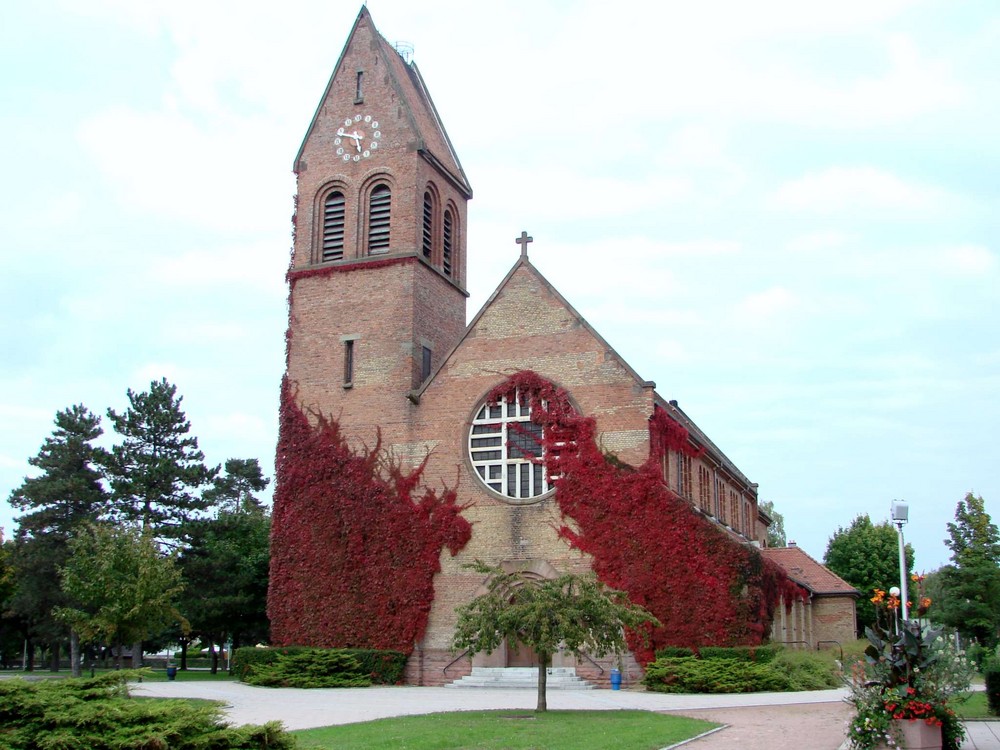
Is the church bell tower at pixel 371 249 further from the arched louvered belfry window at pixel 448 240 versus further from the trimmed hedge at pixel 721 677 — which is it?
the trimmed hedge at pixel 721 677

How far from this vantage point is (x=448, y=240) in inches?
1592

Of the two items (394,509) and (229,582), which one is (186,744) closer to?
(394,509)

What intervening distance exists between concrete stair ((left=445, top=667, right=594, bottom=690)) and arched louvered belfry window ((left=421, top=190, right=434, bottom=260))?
15.1 metres

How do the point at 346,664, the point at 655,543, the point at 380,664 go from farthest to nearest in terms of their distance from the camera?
the point at 380,664 → the point at 346,664 → the point at 655,543

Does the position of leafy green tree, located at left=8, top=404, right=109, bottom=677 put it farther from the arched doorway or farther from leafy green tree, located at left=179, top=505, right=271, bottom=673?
the arched doorway

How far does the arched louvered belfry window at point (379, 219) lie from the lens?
37.4 m

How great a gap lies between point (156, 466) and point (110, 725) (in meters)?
45.3

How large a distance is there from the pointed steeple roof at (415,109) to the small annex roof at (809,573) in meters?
21.1

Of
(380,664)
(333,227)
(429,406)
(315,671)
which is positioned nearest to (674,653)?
(380,664)

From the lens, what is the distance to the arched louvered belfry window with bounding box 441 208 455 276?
3978cm

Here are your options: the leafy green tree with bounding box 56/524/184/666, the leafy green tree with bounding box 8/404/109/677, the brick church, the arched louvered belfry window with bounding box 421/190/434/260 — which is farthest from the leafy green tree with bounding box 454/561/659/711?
the leafy green tree with bounding box 8/404/109/677

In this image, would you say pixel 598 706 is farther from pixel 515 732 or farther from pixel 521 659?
Answer: pixel 521 659

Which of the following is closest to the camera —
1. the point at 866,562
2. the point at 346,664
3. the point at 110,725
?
the point at 110,725

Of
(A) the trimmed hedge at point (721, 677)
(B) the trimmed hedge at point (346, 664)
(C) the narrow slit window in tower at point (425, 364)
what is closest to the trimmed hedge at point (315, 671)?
(B) the trimmed hedge at point (346, 664)
